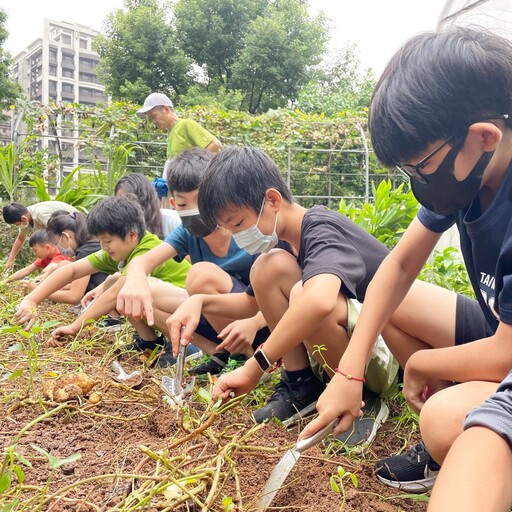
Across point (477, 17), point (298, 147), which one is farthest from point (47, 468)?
point (298, 147)

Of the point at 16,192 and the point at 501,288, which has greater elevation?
the point at 501,288

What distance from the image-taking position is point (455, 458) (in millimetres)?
690

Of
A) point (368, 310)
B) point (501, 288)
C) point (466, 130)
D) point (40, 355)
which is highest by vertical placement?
point (466, 130)

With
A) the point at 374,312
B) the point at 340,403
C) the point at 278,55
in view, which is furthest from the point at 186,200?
the point at 278,55

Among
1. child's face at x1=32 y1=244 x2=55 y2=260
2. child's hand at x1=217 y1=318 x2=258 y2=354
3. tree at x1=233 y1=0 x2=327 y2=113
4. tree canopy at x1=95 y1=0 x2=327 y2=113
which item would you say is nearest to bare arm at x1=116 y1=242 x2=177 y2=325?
child's hand at x1=217 y1=318 x2=258 y2=354

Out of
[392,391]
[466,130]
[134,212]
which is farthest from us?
[134,212]

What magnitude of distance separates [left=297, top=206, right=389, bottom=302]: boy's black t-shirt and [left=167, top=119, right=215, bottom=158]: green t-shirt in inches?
111

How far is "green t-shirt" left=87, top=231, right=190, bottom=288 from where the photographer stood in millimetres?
2934

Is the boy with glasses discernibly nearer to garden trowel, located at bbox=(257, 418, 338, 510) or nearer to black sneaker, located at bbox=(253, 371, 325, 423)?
garden trowel, located at bbox=(257, 418, 338, 510)

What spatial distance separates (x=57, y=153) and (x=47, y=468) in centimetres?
805

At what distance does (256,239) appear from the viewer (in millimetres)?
1831

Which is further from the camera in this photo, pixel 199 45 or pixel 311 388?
pixel 199 45

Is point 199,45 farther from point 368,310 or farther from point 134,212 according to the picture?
point 368,310

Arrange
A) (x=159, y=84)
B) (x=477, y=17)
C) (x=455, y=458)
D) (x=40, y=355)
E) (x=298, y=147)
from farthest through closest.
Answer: (x=159, y=84)
(x=298, y=147)
(x=477, y=17)
(x=40, y=355)
(x=455, y=458)
